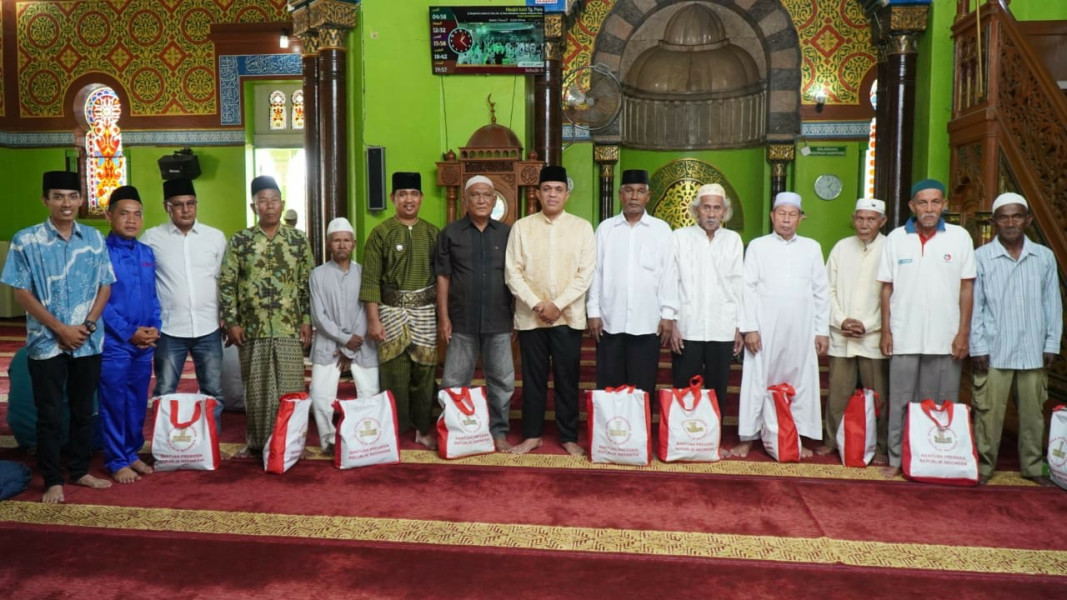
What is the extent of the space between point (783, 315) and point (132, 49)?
964 centimetres

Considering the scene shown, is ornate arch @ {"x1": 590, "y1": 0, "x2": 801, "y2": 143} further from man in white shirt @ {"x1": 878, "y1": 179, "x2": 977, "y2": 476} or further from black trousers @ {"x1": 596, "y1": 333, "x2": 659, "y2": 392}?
black trousers @ {"x1": 596, "y1": 333, "x2": 659, "y2": 392}

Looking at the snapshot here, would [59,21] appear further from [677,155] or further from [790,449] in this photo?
[790,449]

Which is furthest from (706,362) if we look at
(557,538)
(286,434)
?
(286,434)

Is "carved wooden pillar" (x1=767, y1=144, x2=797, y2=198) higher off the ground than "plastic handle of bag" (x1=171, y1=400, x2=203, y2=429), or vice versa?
"carved wooden pillar" (x1=767, y1=144, x2=797, y2=198)

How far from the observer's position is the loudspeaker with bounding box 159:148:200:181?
31.2ft

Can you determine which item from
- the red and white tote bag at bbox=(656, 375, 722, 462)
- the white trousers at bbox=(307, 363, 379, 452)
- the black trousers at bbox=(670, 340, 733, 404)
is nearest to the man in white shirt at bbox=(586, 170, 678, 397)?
the black trousers at bbox=(670, 340, 733, 404)

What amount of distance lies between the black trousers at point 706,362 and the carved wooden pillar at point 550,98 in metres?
3.40

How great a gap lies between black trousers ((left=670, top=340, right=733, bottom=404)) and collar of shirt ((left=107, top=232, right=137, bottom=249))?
2.56 meters

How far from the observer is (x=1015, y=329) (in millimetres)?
3219

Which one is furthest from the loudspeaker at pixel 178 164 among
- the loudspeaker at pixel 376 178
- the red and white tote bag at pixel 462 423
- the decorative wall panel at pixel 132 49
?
the red and white tote bag at pixel 462 423

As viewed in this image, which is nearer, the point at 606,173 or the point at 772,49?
the point at 772,49

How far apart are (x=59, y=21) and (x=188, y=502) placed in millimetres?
9637

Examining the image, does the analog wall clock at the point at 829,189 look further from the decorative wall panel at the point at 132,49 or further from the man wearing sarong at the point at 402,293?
the decorative wall panel at the point at 132,49

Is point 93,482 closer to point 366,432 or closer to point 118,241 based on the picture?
point 118,241
